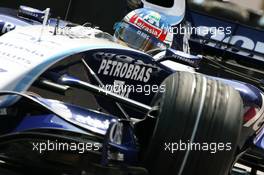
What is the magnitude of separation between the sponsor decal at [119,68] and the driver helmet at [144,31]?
1127 mm

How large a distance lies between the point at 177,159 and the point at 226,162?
0.84ft

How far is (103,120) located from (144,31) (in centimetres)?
233

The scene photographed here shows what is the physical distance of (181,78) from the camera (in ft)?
10.7

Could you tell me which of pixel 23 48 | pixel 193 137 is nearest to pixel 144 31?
pixel 23 48

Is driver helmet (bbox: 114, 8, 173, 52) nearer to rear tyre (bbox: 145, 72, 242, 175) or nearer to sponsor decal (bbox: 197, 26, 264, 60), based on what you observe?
rear tyre (bbox: 145, 72, 242, 175)

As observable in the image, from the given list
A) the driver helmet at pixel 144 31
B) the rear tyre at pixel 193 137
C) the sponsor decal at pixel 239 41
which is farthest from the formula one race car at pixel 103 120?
the sponsor decal at pixel 239 41

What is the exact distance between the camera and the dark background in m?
11.0

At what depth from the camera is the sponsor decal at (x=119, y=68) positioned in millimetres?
4297

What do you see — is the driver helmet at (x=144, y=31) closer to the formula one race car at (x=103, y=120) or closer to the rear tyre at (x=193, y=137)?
the formula one race car at (x=103, y=120)

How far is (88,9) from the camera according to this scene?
11031 mm

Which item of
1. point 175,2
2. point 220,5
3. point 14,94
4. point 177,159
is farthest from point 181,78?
point 220,5

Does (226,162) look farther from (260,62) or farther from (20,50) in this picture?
(260,62)

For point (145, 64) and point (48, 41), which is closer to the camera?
point (48, 41)

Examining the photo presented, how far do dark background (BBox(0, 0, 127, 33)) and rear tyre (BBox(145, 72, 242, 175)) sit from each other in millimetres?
7942
